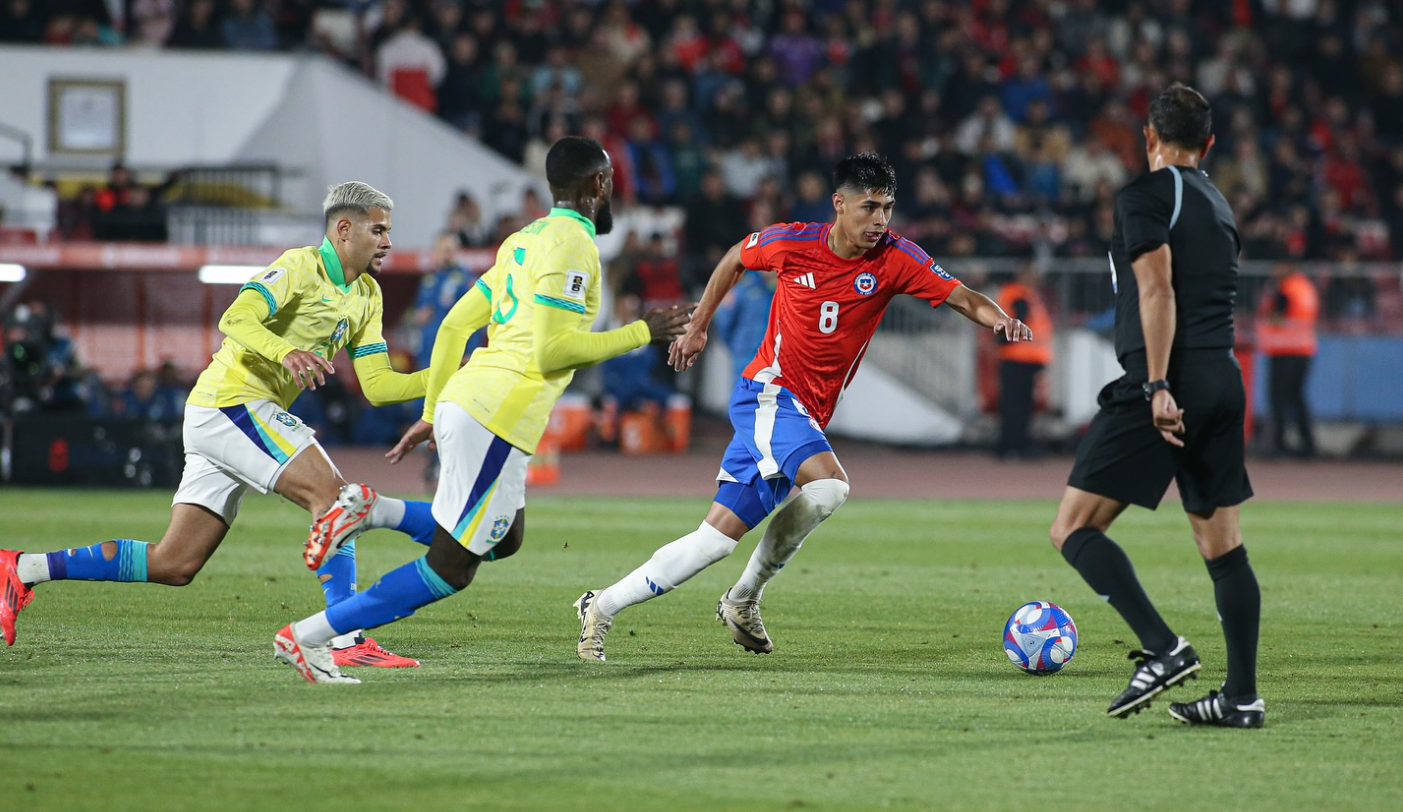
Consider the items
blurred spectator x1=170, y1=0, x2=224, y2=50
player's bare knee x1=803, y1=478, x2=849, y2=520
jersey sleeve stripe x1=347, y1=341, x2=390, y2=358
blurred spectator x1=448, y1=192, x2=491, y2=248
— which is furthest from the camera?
blurred spectator x1=170, y1=0, x2=224, y2=50

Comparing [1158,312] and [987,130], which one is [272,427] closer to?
[1158,312]

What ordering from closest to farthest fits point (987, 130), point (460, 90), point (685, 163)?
point (685, 163)
point (460, 90)
point (987, 130)

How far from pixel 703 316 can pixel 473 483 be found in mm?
1583

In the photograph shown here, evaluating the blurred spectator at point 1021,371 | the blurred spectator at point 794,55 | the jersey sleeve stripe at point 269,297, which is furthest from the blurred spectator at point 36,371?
the blurred spectator at point 794,55

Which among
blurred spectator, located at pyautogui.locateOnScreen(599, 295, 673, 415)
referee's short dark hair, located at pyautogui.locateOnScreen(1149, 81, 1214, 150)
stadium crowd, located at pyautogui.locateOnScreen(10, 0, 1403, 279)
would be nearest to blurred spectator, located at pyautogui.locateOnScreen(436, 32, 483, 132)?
stadium crowd, located at pyautogui.locateOnScreen(10, 0, 1403, 279)

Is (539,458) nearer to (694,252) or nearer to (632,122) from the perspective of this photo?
(694,252)

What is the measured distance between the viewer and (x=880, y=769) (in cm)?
502

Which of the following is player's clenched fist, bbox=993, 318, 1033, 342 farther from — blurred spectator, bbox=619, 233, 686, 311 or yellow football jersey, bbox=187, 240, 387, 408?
blurred spectator, bbox=619, 233, 686, 311

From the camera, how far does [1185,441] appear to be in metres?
5.79

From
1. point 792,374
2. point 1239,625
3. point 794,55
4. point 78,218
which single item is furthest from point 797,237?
point 794,55

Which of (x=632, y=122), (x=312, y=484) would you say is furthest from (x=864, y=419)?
(x=312, y=484)

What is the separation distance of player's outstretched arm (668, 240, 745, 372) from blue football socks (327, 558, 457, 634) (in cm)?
137

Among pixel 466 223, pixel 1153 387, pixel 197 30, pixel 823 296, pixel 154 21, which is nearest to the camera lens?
pixel 1153 387

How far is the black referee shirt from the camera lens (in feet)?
18.8
